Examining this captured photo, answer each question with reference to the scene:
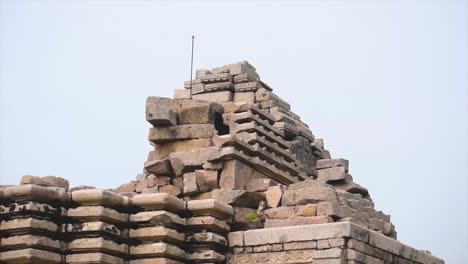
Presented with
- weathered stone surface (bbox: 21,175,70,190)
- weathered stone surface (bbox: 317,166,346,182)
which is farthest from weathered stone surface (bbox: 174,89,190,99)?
weathered stone surface (bbox: 21,175,70,190)

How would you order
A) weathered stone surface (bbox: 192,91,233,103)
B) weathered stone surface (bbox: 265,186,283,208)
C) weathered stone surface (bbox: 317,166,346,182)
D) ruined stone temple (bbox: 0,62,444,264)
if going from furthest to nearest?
weathered stone surface (bbox: 192,91,233,103)
weathered stone surface (bbox: 317,166,346,182)
weathered stone surface (bbox: 265,186,283,208)
ruined stone temple (bbox: 0,62,444,264)

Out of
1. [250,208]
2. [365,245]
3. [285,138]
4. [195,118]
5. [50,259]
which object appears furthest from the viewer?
[285,138]

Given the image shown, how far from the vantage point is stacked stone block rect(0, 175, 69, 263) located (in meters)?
13.7

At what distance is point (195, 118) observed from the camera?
17375mm

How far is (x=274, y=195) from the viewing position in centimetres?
1579

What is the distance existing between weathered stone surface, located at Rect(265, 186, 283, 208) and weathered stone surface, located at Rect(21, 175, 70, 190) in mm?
3641

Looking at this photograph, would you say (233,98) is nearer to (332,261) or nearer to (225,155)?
(225,155)

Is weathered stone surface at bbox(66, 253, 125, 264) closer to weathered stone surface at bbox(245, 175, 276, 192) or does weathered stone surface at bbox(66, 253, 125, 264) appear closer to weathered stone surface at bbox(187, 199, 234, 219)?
weathered stone surface at bbox(187, 199, 234, 219)

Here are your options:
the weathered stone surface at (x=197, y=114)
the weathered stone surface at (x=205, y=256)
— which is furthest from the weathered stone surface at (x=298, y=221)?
the weathered stone surface at (x=197, y=114)

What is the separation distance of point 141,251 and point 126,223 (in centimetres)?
55

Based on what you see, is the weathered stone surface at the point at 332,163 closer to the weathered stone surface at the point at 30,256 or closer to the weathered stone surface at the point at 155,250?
the weathered stone surface at the point at 155,250

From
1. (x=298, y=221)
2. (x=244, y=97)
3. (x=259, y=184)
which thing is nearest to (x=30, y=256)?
(x=298, y=221)

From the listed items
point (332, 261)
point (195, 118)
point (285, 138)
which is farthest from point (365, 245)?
point (285, 138)

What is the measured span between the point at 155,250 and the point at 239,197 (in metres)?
2.22
